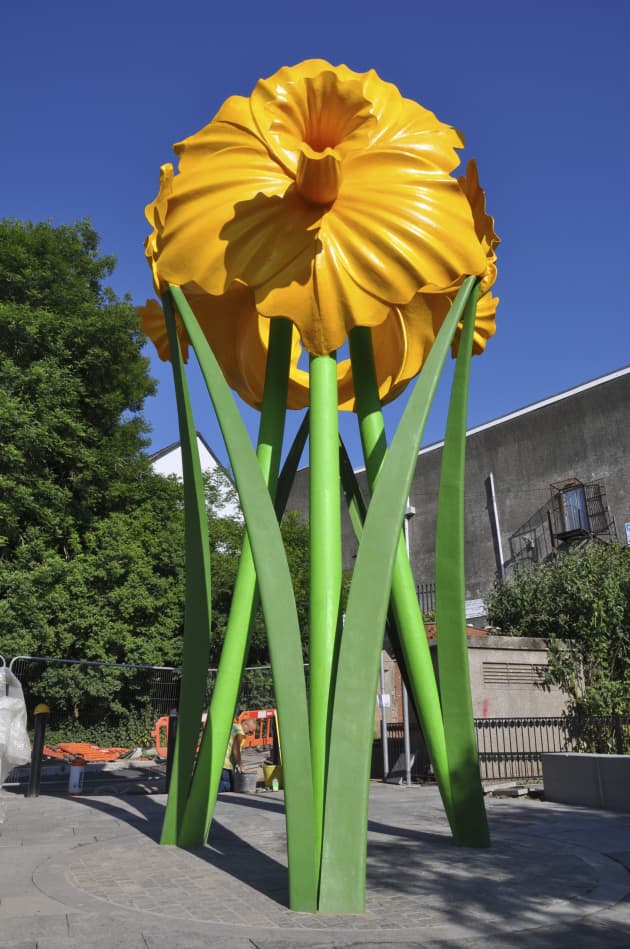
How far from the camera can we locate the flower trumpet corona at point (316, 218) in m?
5.99

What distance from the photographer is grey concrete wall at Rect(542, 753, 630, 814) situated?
905 cm

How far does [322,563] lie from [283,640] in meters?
0.75

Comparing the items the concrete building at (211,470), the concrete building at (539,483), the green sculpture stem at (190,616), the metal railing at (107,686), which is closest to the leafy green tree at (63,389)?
the metal railing at (107,686)

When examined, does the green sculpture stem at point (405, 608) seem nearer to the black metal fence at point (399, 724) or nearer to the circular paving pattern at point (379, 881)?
the circular paving pattern at point (379, 881)

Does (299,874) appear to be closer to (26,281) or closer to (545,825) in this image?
(545,825)

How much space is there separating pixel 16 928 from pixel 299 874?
5.24 ft

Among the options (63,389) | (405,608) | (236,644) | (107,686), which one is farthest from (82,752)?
(405,608)

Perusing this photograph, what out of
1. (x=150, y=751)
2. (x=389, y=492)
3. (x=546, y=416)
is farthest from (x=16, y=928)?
(x=546, y=416)

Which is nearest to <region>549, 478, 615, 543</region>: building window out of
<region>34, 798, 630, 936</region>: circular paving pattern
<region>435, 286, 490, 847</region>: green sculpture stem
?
<region>34, 798, 630, 936</region>: circular paving pattern

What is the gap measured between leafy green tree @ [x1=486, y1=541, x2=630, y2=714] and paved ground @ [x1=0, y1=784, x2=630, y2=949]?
6289mm

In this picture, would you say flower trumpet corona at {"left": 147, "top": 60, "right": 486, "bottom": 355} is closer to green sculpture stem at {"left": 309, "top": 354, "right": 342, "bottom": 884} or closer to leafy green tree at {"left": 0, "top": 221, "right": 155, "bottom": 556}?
green sculpture stem at {"left": 309, "top": 354, "right": 342, "bottom": 884}

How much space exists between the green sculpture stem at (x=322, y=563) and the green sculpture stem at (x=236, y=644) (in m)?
0.69

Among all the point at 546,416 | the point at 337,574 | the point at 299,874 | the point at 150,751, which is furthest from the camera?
the point at 546,416

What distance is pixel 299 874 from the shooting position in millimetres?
4492
